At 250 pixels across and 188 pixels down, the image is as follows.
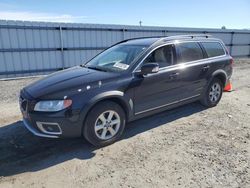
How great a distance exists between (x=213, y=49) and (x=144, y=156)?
11.2 ft

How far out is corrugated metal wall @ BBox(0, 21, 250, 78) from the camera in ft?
30.0

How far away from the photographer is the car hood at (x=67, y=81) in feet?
11.3

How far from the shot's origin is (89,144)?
3824mm

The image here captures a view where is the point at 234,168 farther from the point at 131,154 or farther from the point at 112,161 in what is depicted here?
the point at 112,161

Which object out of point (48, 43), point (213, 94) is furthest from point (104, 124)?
point (48, 43)

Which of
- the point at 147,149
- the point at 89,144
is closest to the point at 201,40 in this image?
the point at 147,149

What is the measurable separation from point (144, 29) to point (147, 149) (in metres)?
9.68

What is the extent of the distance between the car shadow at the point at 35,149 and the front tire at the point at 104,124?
0.74ft

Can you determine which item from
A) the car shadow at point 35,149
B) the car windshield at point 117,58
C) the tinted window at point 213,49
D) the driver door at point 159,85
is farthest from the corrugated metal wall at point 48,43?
the driver door at point 159,85

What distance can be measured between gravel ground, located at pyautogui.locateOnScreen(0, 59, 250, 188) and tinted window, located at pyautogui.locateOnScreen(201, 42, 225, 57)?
1516 mm

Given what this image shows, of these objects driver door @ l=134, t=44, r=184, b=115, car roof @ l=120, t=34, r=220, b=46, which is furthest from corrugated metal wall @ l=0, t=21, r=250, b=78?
driver door @ l=134, t=44, r=184, b=115

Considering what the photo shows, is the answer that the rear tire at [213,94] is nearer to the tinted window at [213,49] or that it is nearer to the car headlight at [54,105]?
the tinted window at [213,49]

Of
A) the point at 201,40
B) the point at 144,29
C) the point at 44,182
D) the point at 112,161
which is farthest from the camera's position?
the point at 144,29

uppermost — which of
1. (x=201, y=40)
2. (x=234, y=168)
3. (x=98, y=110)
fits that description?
(x=201, y=40)
